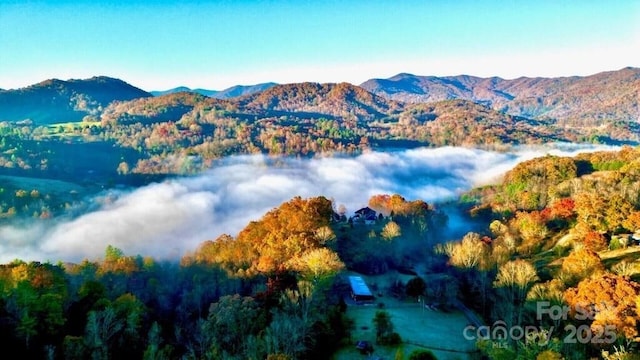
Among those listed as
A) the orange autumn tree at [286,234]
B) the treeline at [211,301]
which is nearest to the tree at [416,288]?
the treeline at [211,301]

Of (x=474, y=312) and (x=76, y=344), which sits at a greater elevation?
(x=76, y=344)

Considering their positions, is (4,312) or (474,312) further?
(474,312)

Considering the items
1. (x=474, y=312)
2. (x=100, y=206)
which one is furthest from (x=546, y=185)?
(x=100, y=206)

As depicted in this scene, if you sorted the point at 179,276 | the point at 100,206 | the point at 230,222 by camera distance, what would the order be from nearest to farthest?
the point at 179,276 → the point at 230,222 → the point at 100,206

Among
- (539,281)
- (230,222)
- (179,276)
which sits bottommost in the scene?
(230,222)

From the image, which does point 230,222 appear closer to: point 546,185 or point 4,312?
point 546,185

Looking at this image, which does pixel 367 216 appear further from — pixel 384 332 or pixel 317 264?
pixel 384 332
